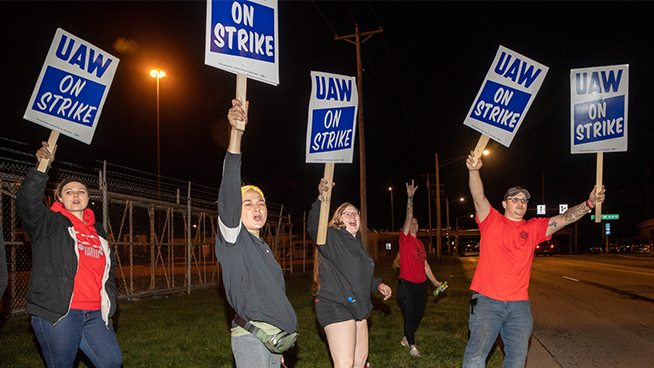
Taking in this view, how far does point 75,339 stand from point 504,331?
12.1 ft

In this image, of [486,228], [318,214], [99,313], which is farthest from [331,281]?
[99,313]

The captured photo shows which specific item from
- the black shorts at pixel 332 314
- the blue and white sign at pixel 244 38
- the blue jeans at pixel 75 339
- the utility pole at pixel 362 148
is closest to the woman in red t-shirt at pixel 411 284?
the black shorts at pixel 332 314

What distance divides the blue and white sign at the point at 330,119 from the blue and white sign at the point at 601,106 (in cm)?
258

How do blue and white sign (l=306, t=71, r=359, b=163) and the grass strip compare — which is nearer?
blue and white sign (l=306, t=71, r=359, b=163)

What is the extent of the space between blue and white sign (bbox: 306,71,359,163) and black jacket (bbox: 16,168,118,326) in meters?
2.36

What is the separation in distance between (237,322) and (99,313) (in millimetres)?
1472

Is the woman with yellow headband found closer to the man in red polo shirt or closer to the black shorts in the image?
the black shorts

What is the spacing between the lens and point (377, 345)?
7.63m

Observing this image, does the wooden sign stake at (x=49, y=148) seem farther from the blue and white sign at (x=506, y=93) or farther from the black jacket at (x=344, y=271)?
the blue and white sign at (x=506, y=93)

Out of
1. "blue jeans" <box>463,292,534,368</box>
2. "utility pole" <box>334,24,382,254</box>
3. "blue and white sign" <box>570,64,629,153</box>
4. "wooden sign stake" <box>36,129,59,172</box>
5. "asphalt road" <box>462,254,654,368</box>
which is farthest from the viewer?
"utility pole" <box>334,24,382,254</box>

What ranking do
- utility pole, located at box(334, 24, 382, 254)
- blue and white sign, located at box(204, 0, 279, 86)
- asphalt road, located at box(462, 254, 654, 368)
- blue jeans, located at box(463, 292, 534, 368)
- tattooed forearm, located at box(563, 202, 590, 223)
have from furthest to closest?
utility pole, located at box(334, 24, 382, 254) → asphalt road, located at box(462, 254, 654, 368) → tattooed forearm, located at box(563, 202, 590, 223) → blue jeans, located at box(463, 292, 534, 368) → blue and white sign, located at box(204, 0, 279, 86)

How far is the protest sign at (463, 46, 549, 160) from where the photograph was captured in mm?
5102

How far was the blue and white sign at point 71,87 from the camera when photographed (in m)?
4.30

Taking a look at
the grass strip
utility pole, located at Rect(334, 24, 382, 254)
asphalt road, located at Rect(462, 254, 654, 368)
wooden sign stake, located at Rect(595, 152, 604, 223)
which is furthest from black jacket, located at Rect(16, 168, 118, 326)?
utility pole, located at Rect(334, 24, 382, 254)
